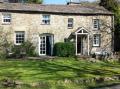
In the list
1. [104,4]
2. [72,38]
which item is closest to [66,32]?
[72,38]

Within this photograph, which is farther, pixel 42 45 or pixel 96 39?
pixel 96 39

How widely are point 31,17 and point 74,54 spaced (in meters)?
6.74

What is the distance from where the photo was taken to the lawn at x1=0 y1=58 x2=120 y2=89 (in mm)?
25250

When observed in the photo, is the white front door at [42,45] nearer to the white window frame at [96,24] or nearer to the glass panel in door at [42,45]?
the glass panel in door at [42,45]

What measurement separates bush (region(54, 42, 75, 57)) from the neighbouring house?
1.16 m

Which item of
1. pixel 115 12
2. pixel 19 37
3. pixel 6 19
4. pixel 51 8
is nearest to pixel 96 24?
pixel 51 8

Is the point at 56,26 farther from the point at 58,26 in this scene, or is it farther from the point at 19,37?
the point at 19,37

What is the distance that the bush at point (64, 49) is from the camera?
140 feet

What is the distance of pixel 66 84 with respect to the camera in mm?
25531

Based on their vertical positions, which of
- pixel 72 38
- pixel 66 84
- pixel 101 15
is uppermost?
pixel 101 15

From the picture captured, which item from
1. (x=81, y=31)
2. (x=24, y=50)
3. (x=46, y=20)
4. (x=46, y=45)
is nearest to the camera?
(x=24, y=50)

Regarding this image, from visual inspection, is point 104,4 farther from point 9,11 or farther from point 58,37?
point 9,11

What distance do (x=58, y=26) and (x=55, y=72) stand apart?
47.5 feet

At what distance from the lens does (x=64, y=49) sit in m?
42.6
